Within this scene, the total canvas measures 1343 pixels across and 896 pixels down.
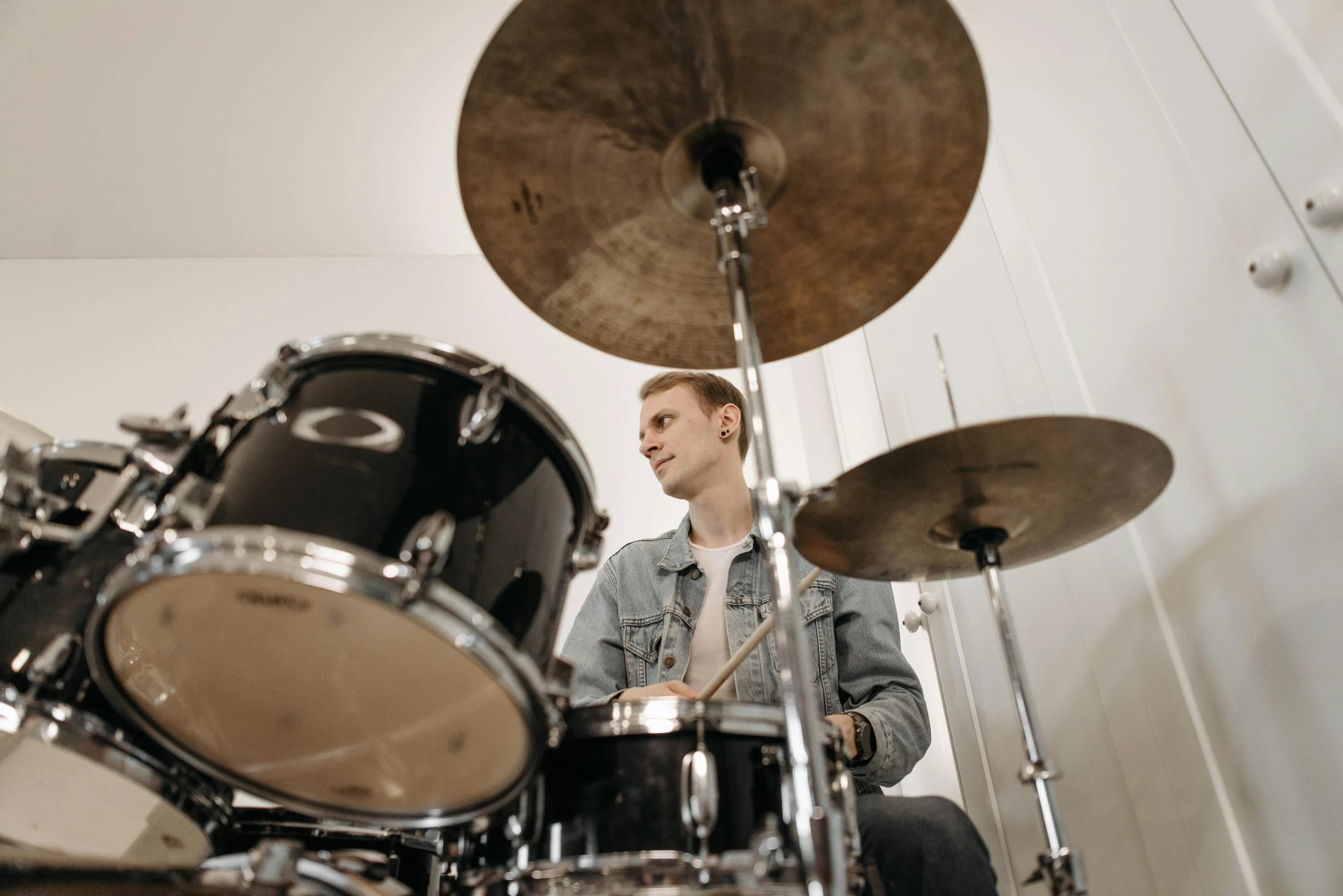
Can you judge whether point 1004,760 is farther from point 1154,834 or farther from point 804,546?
point 804,546

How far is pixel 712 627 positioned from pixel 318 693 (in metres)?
0.93

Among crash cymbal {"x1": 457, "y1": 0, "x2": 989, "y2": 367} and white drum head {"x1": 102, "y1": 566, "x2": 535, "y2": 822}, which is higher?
crash cymbal {"x1": 457, "y1": 0, "x2": 989, "y2": 367}

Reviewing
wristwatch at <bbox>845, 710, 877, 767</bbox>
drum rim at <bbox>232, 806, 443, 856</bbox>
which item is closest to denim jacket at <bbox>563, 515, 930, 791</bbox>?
wristwatch at <bbox>845, 710, 877, 767</bbox>

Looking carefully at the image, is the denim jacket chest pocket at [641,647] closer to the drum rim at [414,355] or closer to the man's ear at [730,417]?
the man's ear at [730,417]

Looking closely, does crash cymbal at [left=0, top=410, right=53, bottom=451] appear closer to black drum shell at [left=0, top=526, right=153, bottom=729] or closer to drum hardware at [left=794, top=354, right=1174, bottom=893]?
black drum shell at [left=0, top=526, right=153, bottom=729]

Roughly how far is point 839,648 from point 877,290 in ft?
2.40

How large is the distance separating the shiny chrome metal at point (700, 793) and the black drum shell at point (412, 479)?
180 mm

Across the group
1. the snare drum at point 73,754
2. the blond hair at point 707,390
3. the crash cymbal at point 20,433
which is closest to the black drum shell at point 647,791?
the snare drum at point 73,754

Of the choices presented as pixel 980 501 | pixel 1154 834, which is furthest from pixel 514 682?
pixel 1154 834

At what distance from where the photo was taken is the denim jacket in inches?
59.5

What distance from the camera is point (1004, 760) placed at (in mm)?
1667

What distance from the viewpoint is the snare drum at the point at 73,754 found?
88 cm

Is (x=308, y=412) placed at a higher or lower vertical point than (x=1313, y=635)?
higher

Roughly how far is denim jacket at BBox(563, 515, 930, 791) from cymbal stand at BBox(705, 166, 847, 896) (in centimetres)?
57
